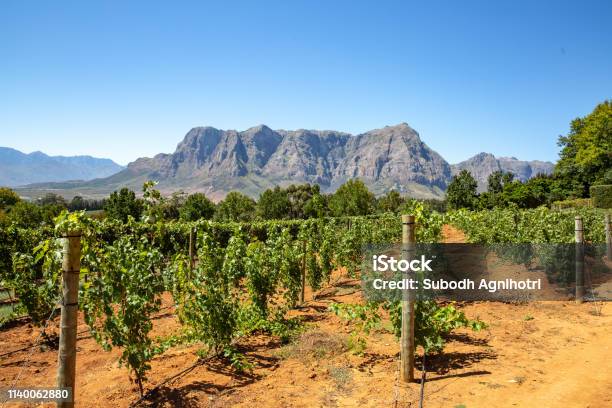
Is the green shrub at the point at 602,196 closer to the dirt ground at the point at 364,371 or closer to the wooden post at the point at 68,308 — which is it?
the dirt ground at the point at 364,371

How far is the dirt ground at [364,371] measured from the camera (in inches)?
195

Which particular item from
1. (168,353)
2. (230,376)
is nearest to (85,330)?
(168,353)

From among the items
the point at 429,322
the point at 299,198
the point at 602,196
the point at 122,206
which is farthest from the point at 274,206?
the point at 429,322

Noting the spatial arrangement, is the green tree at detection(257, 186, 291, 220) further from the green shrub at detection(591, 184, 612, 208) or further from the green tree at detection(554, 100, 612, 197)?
the green shrub at detection(591, 184, 612, 208)

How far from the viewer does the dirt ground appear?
16.3 feet

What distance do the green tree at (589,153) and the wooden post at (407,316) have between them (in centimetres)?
4833

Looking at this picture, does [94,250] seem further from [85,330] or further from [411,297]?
[85,330]

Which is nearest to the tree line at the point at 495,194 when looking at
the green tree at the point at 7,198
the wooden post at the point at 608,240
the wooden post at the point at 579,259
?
the green tree at the point at 7,198

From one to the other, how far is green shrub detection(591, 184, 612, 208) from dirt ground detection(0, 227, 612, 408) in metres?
32.9

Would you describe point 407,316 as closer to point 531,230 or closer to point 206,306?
point 206,306

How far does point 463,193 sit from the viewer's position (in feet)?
193

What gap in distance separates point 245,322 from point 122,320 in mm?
2881

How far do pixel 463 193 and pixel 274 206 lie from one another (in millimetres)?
31316

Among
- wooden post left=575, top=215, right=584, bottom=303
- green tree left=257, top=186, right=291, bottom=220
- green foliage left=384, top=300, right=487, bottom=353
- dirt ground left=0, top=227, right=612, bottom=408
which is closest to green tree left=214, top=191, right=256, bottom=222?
green tree left=257, top=186, right=291, bottom=220
